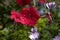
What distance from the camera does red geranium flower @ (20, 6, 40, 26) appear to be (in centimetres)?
117

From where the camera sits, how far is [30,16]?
3.87ft

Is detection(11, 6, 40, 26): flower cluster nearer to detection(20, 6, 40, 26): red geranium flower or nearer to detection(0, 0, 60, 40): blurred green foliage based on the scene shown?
detection(20, 6, 40, 26): red geranium flower

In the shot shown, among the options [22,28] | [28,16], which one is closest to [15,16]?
[28,16]

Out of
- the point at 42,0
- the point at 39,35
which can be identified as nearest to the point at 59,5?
the point at 42,0

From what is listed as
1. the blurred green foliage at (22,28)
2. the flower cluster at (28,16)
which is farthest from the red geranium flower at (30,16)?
the blurred green foliage at (22,28)

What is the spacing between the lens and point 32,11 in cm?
118

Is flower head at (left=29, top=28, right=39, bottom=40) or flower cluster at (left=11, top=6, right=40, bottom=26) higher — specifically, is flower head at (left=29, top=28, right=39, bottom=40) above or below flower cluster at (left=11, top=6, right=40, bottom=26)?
below

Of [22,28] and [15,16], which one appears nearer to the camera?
[15,16]

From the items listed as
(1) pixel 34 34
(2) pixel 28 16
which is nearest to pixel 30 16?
(2) pixel 28 16

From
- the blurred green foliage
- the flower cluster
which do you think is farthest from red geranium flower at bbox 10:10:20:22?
the blurred green foliage

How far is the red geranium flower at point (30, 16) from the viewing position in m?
1.17

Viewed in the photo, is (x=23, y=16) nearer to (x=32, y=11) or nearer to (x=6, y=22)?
(x=32, y=11)

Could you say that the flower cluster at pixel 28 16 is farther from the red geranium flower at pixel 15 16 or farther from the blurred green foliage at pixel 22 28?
the blurred green foliage at pixel 22 28

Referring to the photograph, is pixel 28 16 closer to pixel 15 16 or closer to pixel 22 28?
pixel 15 16
